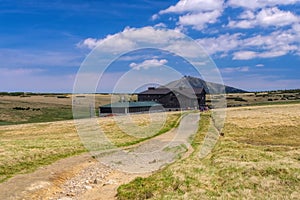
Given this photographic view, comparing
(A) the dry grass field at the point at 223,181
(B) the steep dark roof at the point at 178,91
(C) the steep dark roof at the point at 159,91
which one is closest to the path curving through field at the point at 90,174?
(A) the dry grass field at the point at 223,181

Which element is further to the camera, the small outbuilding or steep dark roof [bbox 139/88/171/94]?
steep dark roof [bbox 139/88/171/94]

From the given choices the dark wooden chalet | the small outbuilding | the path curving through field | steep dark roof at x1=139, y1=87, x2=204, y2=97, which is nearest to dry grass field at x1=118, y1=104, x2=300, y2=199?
the path curving through field

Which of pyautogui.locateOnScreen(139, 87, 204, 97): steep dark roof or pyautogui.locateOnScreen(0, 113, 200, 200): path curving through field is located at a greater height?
pyautogui.locateOnScreen(139, 87, 204, 97): steep dark roof

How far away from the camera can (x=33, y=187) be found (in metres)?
21.3

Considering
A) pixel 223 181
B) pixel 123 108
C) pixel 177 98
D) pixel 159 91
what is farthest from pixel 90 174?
pixel 159 91

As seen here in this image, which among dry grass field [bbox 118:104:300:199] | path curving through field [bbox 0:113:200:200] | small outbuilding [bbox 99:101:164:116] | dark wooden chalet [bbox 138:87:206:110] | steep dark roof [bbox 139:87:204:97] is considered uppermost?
steep dark roof [bbox 139:87:204:97]

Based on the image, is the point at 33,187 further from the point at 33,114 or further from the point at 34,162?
the point at 33,114

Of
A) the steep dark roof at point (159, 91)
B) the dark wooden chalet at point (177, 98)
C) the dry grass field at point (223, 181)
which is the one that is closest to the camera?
the dry grass field at point (223, 181)

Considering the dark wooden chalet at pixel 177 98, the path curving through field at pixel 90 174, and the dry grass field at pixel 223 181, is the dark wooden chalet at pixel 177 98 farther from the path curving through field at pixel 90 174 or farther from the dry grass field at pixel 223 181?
the dry grass field at pixel 223 181

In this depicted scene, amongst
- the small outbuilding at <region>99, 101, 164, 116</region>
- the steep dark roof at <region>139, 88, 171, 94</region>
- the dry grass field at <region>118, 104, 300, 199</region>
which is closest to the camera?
the dry grass field at <region>118, 104, 300, 199</region>

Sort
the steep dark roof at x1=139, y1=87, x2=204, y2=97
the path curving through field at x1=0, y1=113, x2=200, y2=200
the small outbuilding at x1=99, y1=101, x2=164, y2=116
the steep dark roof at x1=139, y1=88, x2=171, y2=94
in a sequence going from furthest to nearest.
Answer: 1. the steep dark roof at x1=139, y1=88, x2=171, y2=94
2. the steep dark roof at x1=139, y1=87, x2=204, y2=97
3. the small outbuilding at x1=99, y1=101, x2=164, y2=116
4. the path curving through field at x1=0, y1=113, x2=200, y2=200

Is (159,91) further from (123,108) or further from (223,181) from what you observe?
(223,181)

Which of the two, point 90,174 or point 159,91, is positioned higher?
point 159,91

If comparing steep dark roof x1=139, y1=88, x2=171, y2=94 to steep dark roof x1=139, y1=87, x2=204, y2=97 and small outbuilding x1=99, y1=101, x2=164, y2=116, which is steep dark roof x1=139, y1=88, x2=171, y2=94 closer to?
steep dark roof x1=139, y1=87, x2=204, y2=97
